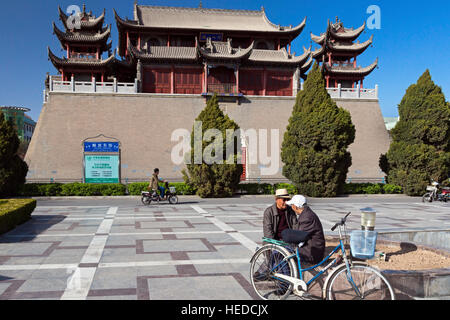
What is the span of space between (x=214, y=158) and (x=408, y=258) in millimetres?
11708

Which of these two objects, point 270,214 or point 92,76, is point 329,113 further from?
point 92,76

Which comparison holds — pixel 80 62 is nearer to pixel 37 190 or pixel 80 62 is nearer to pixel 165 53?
pixel 165 53

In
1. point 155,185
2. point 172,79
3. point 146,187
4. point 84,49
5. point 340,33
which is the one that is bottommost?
point 146,187

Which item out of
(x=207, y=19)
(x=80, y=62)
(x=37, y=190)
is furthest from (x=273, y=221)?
(x=207, y=19)

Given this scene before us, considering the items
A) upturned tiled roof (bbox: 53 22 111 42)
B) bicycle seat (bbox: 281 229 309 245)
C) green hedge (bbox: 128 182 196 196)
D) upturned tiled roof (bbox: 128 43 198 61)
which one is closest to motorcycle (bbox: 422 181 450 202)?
green hedge (bbox: 128 182 196 196)

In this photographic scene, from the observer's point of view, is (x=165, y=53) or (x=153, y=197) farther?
(x=165, y=53)

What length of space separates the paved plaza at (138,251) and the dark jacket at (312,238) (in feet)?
2.79

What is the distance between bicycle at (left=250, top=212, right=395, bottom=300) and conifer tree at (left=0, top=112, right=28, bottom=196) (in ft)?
48.5

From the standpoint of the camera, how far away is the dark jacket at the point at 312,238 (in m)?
4.39

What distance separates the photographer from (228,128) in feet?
56.5

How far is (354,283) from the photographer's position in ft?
12.3

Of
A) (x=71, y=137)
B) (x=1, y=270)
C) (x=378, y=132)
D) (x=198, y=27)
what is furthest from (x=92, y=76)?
(x=1, y=270)

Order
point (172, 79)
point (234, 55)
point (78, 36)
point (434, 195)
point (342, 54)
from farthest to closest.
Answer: point (342, 54) < point (78, 36) < point (172, 79) < point (234, 55) < point (434, 195)

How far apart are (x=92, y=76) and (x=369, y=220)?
25.0 meters
